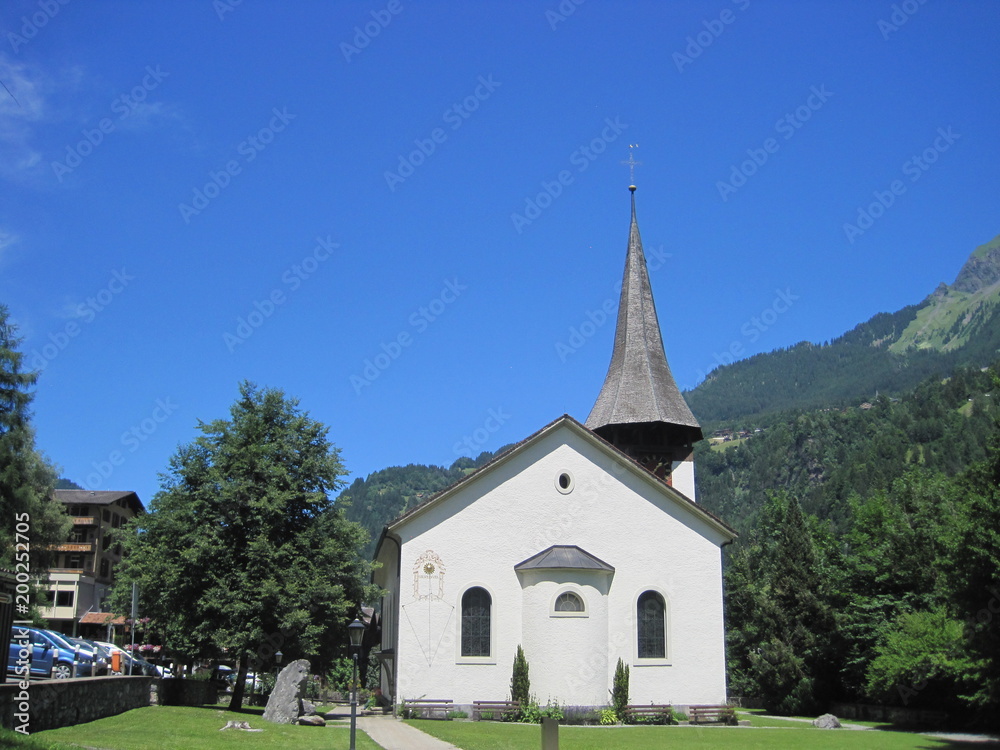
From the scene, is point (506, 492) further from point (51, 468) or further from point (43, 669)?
point (51, 468)

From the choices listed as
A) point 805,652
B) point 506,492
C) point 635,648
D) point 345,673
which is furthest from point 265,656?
point 345,673

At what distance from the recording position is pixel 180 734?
19.3 meters

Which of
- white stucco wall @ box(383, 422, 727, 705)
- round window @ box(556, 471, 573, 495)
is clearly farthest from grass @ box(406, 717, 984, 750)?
round window @ box(556, 471, 573, 495)

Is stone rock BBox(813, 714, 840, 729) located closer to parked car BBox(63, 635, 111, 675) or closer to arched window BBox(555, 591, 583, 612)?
arched window BBox(555, 591, 583, 612)

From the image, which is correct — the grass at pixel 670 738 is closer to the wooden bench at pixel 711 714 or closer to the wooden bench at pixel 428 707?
the wooden bench at pixel 428 707

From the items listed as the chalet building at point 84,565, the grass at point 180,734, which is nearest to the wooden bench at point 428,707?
the grass at point 180,734

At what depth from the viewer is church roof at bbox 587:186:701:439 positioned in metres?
41.8

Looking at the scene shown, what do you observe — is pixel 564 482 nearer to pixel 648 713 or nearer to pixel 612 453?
pixel 612 453

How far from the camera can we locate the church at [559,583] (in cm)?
3153

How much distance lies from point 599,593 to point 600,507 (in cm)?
374

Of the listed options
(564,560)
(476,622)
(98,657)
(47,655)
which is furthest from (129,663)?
(564,560)

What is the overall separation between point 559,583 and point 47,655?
1658cm

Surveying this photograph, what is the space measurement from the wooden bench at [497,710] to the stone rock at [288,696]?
6.73 metres

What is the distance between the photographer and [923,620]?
96.8ft
